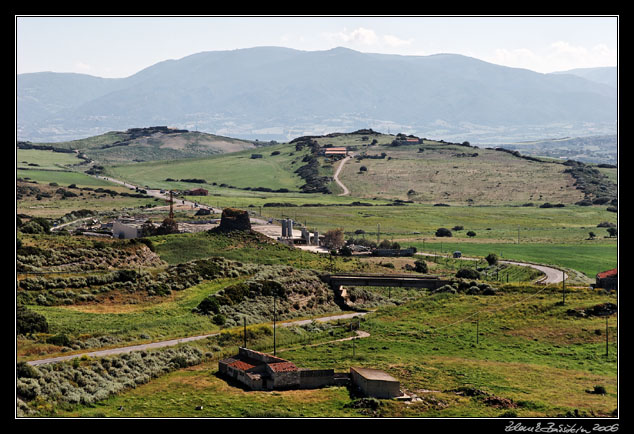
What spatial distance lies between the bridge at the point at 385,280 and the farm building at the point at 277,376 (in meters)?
34.6

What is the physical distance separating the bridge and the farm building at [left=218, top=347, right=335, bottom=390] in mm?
34564

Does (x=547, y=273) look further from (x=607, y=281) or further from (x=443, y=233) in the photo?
(x=443, y=233)

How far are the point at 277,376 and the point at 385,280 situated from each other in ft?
130

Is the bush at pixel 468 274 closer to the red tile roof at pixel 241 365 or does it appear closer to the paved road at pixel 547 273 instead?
the paved road at pixel 547 273

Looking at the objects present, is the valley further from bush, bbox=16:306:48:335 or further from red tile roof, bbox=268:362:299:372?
red tile roof, bbox=268:362:299:372

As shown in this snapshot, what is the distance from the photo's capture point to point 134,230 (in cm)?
11944

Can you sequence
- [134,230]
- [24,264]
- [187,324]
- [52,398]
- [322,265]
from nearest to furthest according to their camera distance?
[52,398] < [187,324] < [24,264] < [322,265] < [134,230]

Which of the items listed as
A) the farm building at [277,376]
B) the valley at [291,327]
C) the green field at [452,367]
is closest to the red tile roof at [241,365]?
the farm building at [277,376]

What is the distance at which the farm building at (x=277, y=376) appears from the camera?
166ft

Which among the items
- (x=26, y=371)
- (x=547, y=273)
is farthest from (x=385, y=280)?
(x=26, y=371)

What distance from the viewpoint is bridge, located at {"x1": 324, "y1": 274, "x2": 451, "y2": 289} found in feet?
286

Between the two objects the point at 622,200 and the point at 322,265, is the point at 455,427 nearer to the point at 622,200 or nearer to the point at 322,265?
the point at 622,200

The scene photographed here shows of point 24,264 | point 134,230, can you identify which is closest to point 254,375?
point 24,264

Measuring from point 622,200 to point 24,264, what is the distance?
2118 inches
